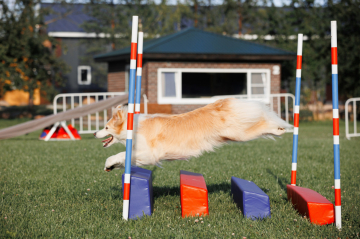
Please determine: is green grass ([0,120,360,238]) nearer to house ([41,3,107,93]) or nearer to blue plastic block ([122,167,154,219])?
blue plastic block ([122,167,154,219])

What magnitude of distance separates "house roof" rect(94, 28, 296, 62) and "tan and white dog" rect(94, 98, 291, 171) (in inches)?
596

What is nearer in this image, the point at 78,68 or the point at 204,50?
the point at 204,50

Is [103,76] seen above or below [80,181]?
above

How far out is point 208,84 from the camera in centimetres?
2594

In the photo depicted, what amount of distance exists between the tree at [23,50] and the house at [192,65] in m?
6.21

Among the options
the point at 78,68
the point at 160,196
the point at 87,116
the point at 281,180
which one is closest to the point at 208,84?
the point at 87,116

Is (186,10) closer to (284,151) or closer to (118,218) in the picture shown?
(284,151)

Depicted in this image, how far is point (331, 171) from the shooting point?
23.1 feet

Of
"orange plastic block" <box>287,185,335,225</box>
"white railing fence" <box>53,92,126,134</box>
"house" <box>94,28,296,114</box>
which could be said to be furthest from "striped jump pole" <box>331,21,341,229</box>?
"house" <box>94,28,296,114</box>

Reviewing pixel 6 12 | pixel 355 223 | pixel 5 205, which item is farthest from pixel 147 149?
pixel 6 12

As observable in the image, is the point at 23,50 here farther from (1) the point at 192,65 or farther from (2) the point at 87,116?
(1) the point at 192,65

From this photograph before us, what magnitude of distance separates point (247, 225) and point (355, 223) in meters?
1.21

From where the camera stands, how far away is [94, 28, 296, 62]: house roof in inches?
778

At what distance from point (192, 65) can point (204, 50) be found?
106 cm
